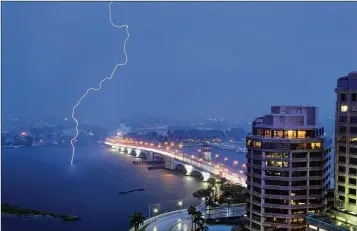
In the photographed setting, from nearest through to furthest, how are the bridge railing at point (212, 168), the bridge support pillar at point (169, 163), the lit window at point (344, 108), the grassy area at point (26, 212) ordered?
the lit window at point (344, 108)
the grassy area at point (26, 212)
the bridge railing at point (212, 168)
the bridge support pillar at point (169, 163)

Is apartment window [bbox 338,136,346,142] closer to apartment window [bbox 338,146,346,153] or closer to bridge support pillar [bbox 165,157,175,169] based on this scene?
apartment window [bbox 338,146,346,153]

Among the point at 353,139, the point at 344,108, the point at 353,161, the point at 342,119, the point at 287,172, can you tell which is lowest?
the point at 287,172

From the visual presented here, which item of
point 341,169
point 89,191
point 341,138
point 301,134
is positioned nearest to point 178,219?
point 301,134

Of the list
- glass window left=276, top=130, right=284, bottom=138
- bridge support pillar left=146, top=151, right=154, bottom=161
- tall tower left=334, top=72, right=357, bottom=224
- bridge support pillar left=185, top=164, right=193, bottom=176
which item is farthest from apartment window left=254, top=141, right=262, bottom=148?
bridge support pillar left=146, top=151, right=154, bottom=161

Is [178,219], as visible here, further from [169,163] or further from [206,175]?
[169,163]

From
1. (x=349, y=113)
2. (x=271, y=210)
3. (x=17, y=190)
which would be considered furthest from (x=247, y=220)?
(x=17, y=190)

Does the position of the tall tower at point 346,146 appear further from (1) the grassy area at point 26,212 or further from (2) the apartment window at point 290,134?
(1) the grassy area at point 26,212

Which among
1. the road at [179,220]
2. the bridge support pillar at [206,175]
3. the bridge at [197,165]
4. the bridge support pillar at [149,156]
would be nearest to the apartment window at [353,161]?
the road at [179,220]
